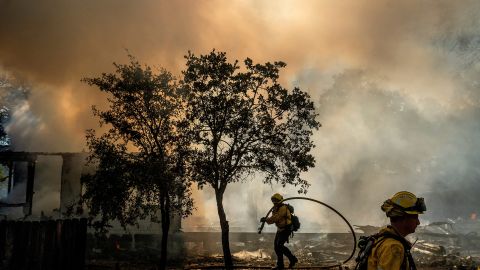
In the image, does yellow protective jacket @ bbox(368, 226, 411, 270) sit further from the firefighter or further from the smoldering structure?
the smoldering structure

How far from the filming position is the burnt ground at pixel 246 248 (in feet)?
68.7

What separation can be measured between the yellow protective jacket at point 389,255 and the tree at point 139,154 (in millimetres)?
13170

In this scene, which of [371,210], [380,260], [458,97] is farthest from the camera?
[458,97]

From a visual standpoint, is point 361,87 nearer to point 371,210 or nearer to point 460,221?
point 371,210

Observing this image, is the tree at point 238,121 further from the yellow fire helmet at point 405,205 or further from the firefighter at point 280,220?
the yellow fire helmet at point 405,205

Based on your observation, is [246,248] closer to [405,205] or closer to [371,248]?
[371,248]

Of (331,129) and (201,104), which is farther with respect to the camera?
(331,129)

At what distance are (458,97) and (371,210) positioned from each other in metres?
26.3

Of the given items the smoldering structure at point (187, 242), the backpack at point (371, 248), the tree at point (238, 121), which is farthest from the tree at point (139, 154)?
the backpack at point (371, 248)

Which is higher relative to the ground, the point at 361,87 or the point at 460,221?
the point at 361,87

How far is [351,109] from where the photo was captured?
80.4m

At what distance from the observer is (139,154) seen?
54.5 feet

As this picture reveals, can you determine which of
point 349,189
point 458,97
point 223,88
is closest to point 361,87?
point 458,97

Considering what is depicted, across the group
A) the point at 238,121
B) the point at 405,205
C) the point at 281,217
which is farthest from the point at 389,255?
the point at 238,121
